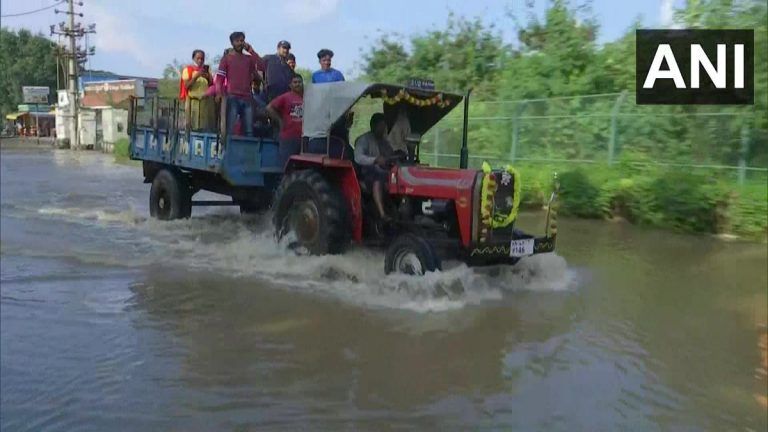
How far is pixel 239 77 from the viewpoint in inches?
393

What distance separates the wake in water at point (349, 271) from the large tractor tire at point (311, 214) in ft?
Answer: 0.48

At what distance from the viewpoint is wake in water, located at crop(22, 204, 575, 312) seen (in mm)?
6652

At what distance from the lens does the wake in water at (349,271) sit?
6652 millimetres

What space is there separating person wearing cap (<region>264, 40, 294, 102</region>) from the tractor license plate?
162 inches

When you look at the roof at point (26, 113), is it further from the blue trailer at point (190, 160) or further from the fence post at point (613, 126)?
the fence post at point (613, 126)

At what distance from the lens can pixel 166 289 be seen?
7.26 metres

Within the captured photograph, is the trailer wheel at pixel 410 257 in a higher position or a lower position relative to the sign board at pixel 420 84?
lower

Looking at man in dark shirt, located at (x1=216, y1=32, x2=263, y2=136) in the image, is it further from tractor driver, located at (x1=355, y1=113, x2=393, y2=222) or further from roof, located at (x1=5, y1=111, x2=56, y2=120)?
roof, located at (x1=5, y1=111, x2=56, y2=120)

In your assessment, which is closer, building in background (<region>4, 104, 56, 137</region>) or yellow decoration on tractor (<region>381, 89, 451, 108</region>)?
yellow decoration on tractor (<region>381, 89, 451, 108</region>)

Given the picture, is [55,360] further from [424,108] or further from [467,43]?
[467,43]

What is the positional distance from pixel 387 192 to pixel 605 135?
716 cm

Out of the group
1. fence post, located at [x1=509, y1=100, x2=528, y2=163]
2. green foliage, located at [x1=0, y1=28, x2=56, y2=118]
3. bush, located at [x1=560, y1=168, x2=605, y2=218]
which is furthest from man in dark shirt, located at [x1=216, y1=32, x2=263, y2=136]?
green foliage, located at [x1=0, y1=28, x2=56, y2=118]

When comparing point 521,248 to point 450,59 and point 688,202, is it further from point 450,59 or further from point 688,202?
point 450,59

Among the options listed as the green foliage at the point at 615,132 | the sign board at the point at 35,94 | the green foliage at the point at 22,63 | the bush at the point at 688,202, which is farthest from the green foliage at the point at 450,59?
the sign board at the point at 35,94
